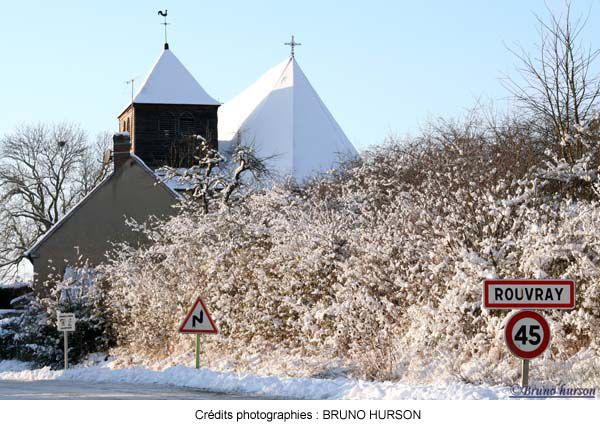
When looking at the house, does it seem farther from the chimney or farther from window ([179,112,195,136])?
window ([179,112,195,136])

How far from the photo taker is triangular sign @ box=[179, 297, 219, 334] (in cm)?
1953

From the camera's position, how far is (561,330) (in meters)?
15.3

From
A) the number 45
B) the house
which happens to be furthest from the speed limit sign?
the house

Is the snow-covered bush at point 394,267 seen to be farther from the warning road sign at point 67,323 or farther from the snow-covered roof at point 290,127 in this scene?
the snow-covered roof at point 290,127

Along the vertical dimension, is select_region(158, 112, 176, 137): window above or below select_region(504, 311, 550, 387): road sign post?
above

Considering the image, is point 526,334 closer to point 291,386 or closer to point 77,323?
point 291,386

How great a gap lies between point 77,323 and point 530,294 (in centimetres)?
2016

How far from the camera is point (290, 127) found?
56906mm

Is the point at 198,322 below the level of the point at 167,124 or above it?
below

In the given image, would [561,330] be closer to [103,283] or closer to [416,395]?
[416,395]

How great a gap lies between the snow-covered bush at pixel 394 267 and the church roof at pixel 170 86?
108ft

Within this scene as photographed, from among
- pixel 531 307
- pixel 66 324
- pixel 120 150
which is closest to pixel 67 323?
pixel 66 324

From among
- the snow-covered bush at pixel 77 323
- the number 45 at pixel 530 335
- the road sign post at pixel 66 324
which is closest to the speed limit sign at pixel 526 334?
the number 45 at pixel 530 335

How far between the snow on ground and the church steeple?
110 ft
